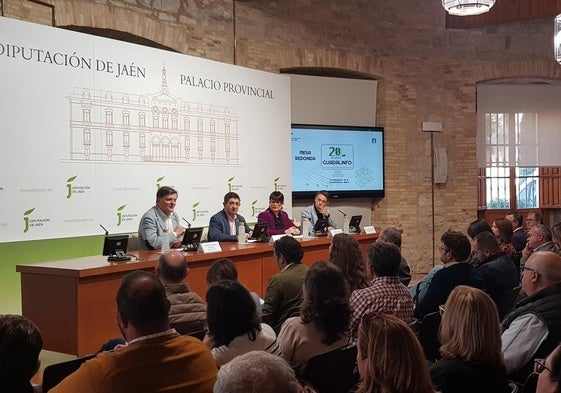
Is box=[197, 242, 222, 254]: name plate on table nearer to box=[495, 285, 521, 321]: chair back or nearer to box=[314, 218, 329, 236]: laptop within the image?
box=[314, 218, 329, 236]: laptop

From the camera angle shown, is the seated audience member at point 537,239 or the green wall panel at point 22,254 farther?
the green wall panel at point 22,254

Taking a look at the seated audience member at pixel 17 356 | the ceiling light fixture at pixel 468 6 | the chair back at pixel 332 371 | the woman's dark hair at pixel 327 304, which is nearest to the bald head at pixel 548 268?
the woman's dark hair at pixel 327 304

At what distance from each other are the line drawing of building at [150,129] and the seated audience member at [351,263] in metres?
3.31

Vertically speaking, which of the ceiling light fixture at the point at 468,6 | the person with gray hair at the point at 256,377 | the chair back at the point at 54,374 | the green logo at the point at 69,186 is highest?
the ceiling light fixture at the point at 468,6

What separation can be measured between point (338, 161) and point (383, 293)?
21.9ft

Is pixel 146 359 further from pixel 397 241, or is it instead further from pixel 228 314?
pixel 397 241

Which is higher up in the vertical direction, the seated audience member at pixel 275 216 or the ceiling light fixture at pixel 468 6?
the ceiling light fixture at pixel 468 6

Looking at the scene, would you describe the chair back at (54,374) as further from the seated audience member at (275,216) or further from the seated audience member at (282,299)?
the seated audience member at (275,216)

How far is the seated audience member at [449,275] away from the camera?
14.3ft

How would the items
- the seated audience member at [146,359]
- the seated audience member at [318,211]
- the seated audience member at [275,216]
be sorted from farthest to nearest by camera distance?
the seated audience member at [318,211] < the seated audience member at [275,216] < the seated audience member at [146,359]

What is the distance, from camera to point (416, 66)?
1097 cm

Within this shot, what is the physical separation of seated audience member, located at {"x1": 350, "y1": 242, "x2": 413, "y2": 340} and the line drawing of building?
150 inches

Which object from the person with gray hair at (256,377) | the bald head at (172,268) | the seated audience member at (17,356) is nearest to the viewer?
the person with gray hair at (256,377)

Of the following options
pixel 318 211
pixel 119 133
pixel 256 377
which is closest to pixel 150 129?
pixel 119 133
